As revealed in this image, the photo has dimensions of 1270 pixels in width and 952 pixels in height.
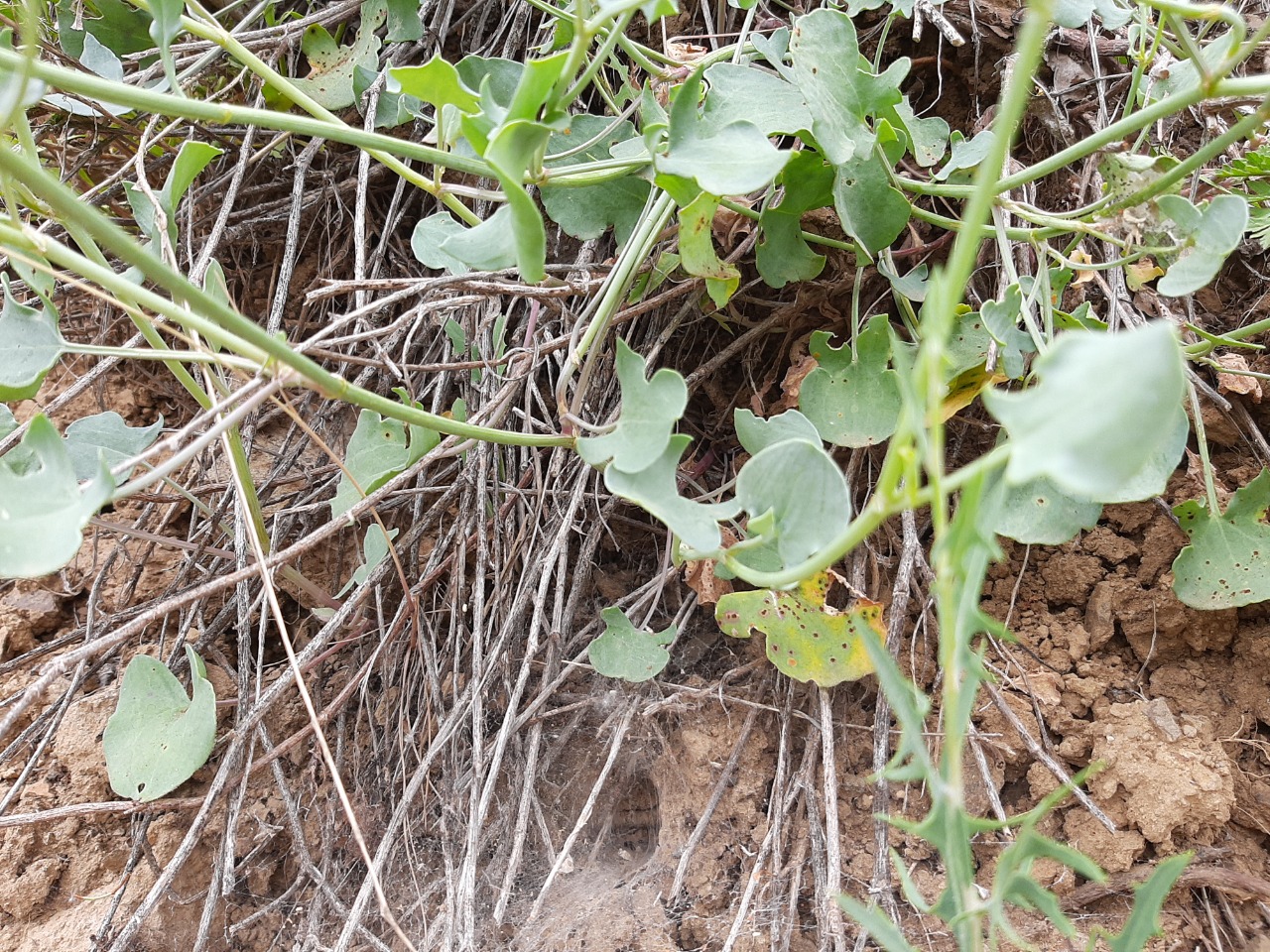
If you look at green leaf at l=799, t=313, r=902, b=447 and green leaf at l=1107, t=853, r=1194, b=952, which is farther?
green leaf at l=799, t=313, r=902, b=447

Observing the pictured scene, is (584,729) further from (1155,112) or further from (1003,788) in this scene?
(1155,112)

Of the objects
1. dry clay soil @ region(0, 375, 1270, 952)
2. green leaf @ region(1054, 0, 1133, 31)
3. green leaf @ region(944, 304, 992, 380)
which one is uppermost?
green leaf @ region(1054, 0, 1133, 31)

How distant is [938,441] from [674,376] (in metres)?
0.35

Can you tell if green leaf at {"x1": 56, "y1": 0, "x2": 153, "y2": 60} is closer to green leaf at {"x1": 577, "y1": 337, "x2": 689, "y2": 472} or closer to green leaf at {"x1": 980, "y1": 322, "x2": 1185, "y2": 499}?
green leaf at {"x1": 577, "y1": 337, "x2": 689, "y2": 472}

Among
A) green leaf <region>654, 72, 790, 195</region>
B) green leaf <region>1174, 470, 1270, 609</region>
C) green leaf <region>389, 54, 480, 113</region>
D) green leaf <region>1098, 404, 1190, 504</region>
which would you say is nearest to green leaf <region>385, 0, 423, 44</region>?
green leaf <region>389, 54, 480, 113</region>

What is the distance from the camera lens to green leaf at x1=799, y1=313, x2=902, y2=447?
3.08 ft

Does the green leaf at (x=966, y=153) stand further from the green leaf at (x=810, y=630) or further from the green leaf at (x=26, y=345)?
the green leaf at (x=26, y=345)

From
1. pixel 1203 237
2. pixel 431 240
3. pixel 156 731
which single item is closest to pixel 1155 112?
pixel 1203 237

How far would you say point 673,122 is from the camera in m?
0.73

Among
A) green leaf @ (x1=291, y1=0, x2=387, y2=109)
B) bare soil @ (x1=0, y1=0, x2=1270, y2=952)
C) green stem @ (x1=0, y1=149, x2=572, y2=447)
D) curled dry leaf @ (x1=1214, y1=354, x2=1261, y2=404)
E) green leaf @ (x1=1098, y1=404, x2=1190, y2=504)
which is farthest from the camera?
green leaf @ (x1=291, y1=0, x2=387, y2=109)

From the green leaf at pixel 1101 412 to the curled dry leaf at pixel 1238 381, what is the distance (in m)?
0.87

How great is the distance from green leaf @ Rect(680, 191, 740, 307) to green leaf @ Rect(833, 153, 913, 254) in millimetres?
140

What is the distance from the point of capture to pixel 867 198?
3.02 ft

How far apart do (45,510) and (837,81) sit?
2.72 ft
